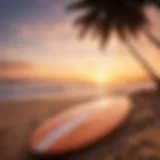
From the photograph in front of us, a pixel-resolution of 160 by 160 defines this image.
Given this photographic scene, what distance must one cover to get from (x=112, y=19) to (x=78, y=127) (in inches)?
11.8

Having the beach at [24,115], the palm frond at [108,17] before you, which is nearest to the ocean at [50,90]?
the beach at [24,115]

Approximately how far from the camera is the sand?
906 mm

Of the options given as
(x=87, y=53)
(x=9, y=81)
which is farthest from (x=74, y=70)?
(x=9, y=81)

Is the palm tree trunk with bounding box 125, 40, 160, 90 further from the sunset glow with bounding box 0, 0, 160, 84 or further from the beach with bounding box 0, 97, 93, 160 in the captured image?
the beach with bounding box 0, 97, 93, 160

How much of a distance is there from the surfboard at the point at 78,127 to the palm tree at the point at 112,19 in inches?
5.9

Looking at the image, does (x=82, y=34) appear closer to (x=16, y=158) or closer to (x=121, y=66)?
→ (x=121, y=66)

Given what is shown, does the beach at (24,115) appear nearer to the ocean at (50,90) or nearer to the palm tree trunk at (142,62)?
the ocean at (50,90)

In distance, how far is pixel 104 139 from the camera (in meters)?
0.91

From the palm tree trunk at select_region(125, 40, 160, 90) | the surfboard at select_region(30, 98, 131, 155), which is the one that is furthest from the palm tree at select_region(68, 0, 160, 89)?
the surfboard at select_region(30, 98, 131, 155)

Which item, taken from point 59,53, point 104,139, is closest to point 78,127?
point 104,139

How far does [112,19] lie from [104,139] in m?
0.32

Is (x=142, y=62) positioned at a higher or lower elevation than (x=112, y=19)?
lower

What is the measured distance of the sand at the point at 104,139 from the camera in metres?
0.91

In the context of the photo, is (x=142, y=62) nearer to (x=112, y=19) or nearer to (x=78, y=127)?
(x=112, y=19)
